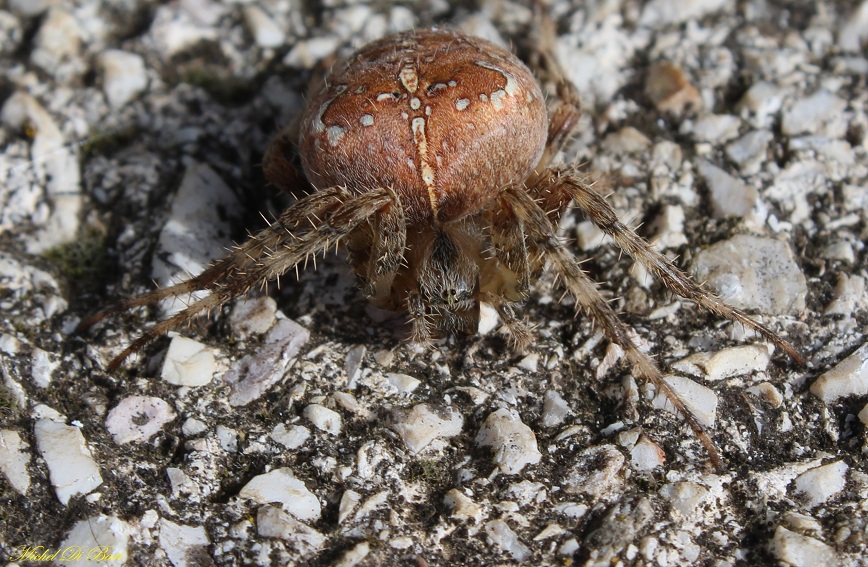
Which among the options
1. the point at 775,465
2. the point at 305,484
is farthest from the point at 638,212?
the point at 305,484

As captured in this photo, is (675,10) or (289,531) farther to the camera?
(675,10)

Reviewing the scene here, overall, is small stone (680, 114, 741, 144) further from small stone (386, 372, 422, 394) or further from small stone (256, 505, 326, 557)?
small stone (256, 505, 326, 557)

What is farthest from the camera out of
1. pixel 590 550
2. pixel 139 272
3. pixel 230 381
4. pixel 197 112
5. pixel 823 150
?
pixel 197 112

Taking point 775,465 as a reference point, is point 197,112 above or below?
above

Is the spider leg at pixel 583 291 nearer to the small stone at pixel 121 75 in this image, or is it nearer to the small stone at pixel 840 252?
the small stone at pixel 840 252

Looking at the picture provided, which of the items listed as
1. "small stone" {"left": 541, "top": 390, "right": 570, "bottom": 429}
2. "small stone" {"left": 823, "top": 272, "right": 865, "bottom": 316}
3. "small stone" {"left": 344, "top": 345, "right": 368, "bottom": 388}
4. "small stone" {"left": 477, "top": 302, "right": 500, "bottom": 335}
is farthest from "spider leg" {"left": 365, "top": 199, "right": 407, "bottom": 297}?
"small stone" {"left": 823, "top": 272, "right": 865, "bottom": 316}

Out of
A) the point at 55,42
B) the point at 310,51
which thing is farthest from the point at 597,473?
the point at 55,42

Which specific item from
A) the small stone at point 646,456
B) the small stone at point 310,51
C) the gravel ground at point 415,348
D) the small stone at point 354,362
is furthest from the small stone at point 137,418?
the small stone at point 310,51

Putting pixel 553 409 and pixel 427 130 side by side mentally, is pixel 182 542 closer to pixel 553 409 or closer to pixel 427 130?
pixel 553 409

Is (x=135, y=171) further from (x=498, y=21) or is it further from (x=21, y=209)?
(x=498, y=21)
